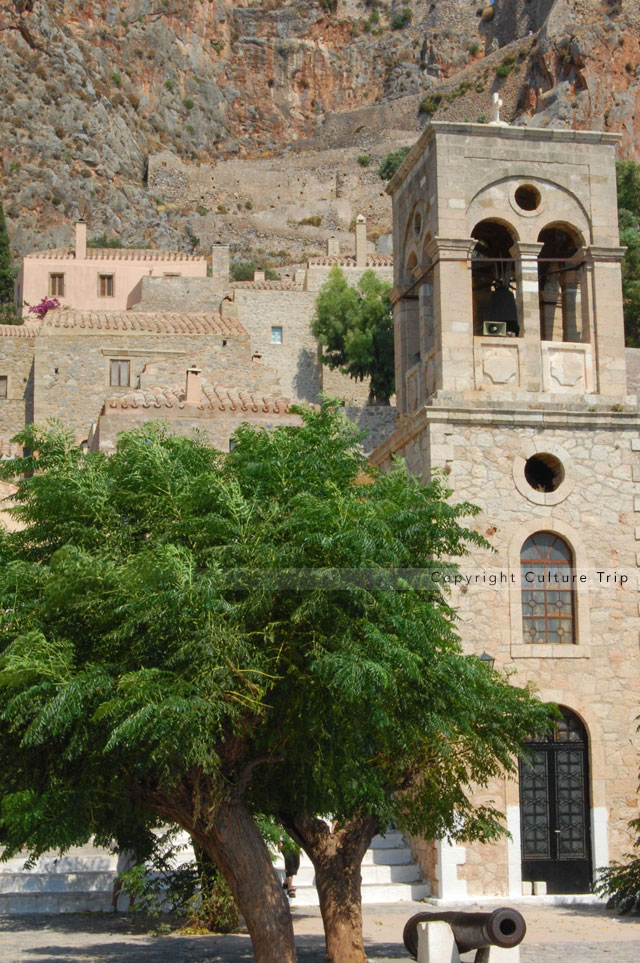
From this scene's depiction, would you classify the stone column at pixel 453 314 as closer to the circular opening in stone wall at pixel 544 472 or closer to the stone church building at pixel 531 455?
the stone church building at pixel 531 455

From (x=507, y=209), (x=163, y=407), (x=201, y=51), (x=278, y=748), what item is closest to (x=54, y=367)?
(x=163, y=407)

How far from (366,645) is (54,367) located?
31100mm

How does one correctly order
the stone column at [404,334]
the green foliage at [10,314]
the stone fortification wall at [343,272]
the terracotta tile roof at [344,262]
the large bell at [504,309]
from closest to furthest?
the large bell at [504,309]
the stone column at [404,334]
the stone fortification wall at [343,272]
the green foliage at [10,314]
the terracotta tile roof at [344,262]

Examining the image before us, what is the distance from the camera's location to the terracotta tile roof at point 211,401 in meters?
30.1

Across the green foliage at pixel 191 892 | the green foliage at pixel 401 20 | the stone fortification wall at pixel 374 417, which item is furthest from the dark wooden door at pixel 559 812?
the green foliage at pixel 401 20

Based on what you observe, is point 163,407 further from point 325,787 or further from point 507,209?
point 325,787

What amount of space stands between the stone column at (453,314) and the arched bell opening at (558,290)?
5.49 ft

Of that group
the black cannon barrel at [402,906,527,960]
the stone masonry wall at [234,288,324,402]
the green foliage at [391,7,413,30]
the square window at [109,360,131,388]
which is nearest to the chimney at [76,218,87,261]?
the stone masonry wall at [234,288,324,402]

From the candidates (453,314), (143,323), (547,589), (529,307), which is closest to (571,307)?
(529,307)

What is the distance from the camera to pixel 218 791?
10539 millimetres

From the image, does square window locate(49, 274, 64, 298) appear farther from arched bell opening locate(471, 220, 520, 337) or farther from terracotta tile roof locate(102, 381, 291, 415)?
arched bell opening locate(471, 220, 520, 337)

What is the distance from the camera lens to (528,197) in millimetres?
18078

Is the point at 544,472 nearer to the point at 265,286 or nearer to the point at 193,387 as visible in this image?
the point at 193,387

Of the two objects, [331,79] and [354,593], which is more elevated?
[331,79]
